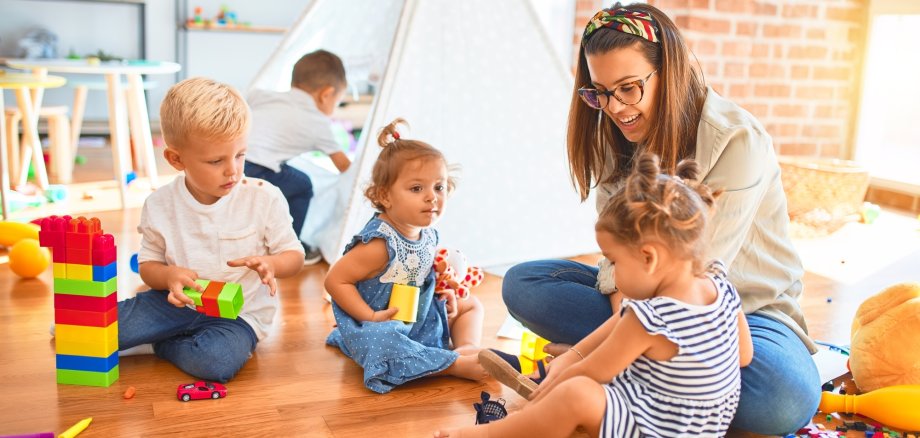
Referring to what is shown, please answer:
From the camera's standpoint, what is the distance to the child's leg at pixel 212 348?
1641 millimetres

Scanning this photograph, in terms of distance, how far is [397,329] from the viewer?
1701 mm

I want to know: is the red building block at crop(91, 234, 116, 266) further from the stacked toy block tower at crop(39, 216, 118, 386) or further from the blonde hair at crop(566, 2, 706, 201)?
the blonde hair at crop(566, 2, 706, 201)

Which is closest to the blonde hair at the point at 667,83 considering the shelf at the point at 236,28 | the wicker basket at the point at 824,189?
the wicker basket at the point at 824,189

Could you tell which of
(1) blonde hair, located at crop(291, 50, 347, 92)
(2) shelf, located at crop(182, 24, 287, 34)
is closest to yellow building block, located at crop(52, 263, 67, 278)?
(1) blonde hair, located at crop(291, 50, 347, 92)

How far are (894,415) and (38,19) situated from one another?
473cm

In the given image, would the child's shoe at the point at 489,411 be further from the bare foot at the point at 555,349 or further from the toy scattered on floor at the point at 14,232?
the toy scattered on floor at the point at 14,232

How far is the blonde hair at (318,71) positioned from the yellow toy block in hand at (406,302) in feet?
3.51

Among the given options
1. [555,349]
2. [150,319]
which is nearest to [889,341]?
[555,349]

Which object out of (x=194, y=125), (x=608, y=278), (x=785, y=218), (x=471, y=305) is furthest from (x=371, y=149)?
(x=785, y=218)

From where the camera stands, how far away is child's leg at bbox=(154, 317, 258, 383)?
164 cm

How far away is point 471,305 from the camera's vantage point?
6.33 feet

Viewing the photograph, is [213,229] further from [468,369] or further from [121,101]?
[121,101]

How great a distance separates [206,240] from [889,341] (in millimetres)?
1307

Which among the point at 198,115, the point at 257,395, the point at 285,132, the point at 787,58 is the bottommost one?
the point at 257,395
